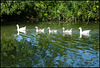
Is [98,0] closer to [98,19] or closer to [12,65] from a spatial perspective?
[98,19]

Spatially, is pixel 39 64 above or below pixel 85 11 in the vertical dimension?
below

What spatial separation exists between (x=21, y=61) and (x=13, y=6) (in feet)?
93.2

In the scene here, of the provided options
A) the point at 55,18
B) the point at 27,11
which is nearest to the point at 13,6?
the point at 27,11

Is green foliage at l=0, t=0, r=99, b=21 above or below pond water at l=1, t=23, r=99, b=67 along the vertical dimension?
above

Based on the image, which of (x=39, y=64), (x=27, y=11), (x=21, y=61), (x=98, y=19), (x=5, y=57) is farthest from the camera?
(x=27, y=11)

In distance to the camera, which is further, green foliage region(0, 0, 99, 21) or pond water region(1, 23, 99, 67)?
green foliage region(0, 0, 99, 21)

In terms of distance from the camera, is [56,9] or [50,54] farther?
[56,9]

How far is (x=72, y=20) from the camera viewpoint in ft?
140

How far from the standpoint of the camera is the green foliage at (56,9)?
4075cm

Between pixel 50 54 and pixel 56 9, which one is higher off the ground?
pixel 56 9

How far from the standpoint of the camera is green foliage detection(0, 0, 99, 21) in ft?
134

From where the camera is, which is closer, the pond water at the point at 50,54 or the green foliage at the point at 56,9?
the pond water at the point at 50,54

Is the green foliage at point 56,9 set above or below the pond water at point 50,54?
above

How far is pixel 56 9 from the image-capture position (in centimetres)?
4384
